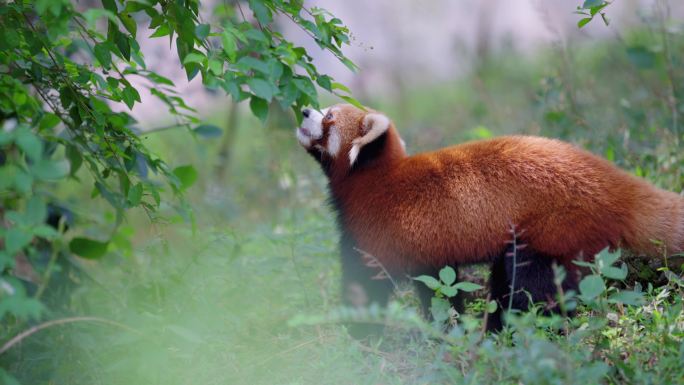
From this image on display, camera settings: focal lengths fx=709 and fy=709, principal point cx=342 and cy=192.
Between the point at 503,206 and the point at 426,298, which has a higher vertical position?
the point at 503,206

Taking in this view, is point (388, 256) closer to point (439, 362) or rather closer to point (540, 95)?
point (439, 362)

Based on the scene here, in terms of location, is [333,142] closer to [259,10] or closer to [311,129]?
[311,129]

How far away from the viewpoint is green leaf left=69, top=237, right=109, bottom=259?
2.97 m

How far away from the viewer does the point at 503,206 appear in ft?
10.6

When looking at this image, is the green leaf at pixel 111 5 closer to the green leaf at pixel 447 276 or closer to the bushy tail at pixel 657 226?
the green leaf at pixel 447 276

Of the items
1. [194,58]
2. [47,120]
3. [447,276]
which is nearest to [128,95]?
[47,120]

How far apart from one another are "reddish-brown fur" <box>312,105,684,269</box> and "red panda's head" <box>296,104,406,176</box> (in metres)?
0.12

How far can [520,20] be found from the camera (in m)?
10.9

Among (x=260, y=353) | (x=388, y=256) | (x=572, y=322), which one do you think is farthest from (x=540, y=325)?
(x=260, y=353)

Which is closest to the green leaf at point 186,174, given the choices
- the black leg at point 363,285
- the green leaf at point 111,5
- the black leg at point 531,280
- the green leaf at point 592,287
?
the black leg at point 363,285

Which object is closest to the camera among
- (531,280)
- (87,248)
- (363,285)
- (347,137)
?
(87,248)

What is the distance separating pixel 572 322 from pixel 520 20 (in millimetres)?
8826

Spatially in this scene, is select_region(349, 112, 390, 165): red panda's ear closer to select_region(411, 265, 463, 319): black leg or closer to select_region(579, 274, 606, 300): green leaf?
select_region(411, 265, 463, 319): black leg

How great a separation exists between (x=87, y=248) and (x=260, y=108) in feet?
3.35
